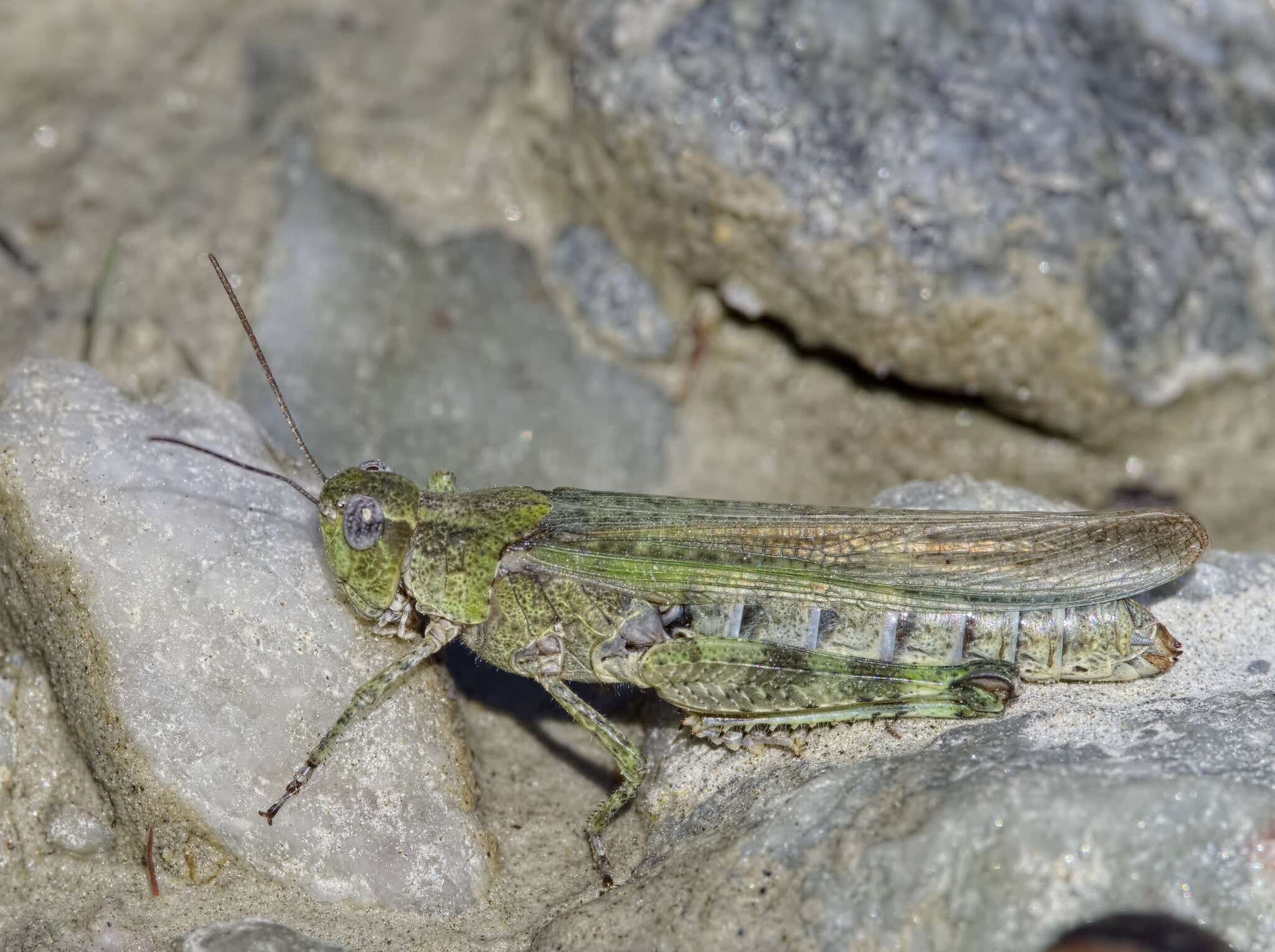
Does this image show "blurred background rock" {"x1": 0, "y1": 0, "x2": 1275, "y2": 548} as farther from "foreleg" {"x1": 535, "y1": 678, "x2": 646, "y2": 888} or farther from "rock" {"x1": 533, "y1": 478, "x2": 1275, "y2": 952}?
"rock" {"x1": 533, "y1": 478, "x2": 1275, "y2": 952}

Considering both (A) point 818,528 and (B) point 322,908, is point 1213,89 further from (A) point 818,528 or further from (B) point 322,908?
(B) point 322,908

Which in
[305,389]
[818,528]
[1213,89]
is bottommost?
[305,389]

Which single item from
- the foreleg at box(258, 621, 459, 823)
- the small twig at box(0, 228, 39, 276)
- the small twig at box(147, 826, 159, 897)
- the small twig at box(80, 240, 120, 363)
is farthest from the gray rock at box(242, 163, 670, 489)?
the small twig at box(147, 826, 159, 897)

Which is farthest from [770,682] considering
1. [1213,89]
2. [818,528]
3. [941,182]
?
[1213,89]

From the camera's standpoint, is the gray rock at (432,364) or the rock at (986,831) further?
the gray rock at (432,364)

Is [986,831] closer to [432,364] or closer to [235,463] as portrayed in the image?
[235,463]

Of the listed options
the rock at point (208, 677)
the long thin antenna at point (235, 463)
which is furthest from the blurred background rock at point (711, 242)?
the rock at point (208, 677)

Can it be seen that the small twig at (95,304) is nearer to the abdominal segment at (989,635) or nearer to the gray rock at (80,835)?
the gray rock at (80,835)
